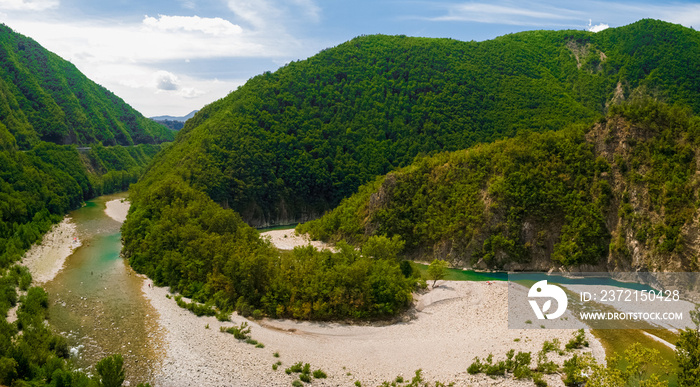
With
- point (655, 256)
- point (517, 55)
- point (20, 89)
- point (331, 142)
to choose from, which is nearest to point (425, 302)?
point (655, 256)

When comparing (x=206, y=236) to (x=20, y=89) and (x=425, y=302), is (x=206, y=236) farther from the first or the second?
(x=20, y=89)

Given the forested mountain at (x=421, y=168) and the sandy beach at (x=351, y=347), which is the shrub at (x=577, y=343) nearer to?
the sandy beach at (x=351, y=347)

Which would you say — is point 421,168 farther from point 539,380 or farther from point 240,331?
point 539,380

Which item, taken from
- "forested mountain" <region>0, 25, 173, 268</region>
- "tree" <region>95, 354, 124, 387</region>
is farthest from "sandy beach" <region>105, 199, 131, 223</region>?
"tree" <region>95, 354, 124, 387</region>

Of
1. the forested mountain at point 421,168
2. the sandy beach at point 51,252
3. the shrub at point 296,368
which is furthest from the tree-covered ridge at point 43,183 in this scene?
the shrub at point 296,368

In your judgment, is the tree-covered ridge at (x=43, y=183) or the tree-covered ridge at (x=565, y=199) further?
the tree-covered ridge at (x=43, y=183)

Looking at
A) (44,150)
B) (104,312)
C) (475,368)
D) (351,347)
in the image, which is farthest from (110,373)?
(44,150)
